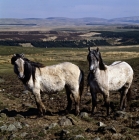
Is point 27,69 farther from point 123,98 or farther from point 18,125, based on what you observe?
point 123,98


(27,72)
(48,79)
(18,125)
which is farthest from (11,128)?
(48,79)

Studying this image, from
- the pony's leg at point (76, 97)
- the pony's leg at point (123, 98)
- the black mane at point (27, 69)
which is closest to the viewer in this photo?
the black mane at point (27, 69)

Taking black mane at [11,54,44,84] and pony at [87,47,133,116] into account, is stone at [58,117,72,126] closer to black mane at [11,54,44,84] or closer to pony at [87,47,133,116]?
pony at [87,47,133,116]

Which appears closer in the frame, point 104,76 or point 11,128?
point 11,128

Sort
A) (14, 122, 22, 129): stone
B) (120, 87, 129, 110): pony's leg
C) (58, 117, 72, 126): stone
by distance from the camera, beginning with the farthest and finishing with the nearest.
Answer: (120, 87, 129, 110): pony's leg
(58, 117, 72, 126): stone
(14, 122, 22, 129): stone

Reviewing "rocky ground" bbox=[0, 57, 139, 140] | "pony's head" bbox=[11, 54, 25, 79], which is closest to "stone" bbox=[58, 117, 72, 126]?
"rocky ground" bbox=[0, 57, 139, 140]

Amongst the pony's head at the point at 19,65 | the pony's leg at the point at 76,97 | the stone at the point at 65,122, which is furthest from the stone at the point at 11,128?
the pony's leg at the point at 76,97

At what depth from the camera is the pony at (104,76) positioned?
1057cm

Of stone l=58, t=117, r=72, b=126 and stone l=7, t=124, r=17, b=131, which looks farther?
stone l=58, t=117, r=72, b=126

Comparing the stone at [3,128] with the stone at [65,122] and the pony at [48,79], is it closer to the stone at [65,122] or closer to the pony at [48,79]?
the stone at [65,122]

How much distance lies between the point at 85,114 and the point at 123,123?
1647 millimetres

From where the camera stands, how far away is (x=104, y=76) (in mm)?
10945

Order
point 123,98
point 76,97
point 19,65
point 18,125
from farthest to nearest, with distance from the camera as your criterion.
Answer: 1. point 123,98
2. point 76,97
3. point 19,65
4. point 18,125

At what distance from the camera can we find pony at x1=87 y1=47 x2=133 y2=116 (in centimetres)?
1057
